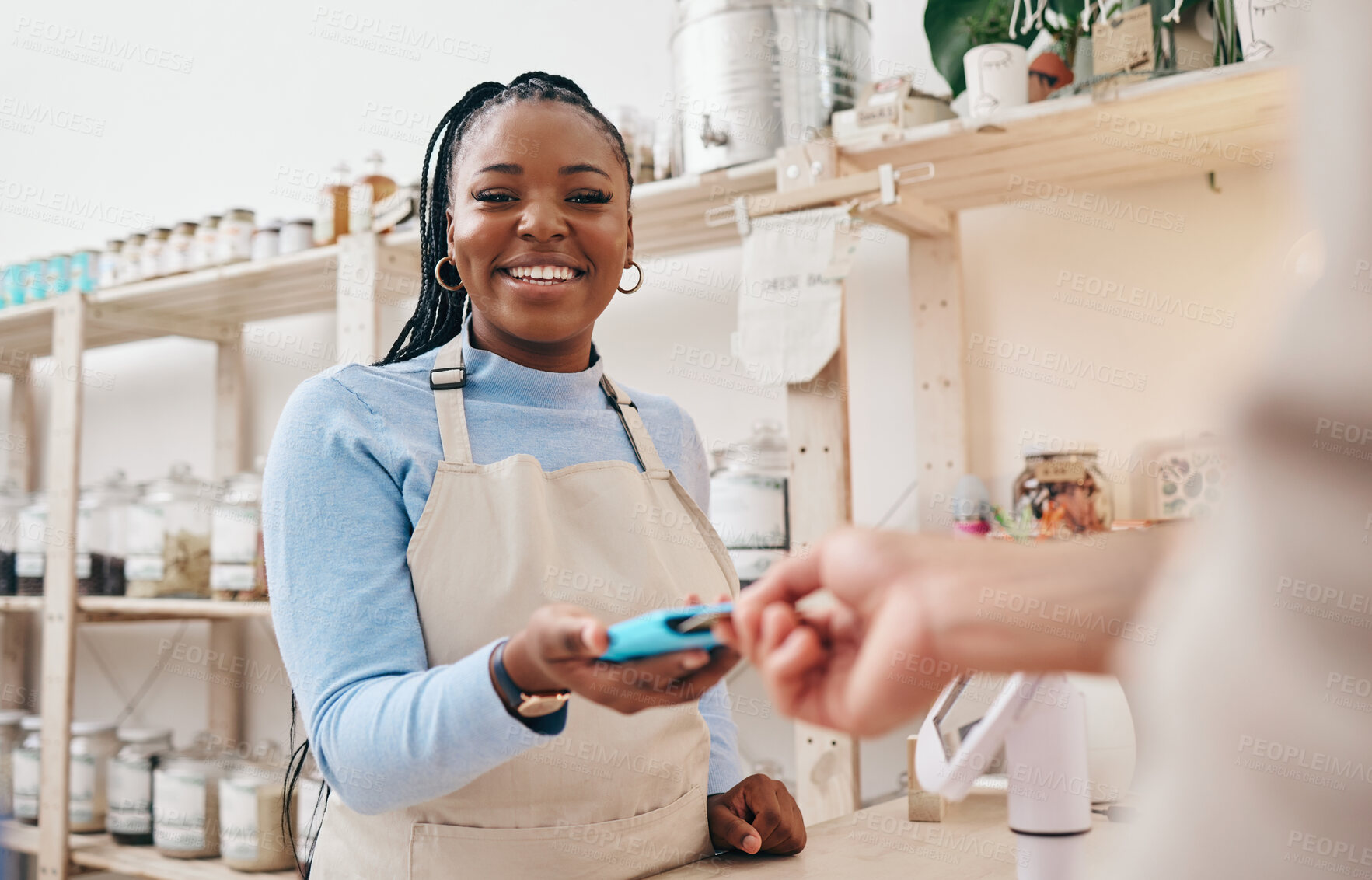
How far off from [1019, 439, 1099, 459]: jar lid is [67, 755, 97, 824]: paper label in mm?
1909

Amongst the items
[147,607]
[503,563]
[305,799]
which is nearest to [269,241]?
[147,607]

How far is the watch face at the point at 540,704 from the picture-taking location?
0.68 metres

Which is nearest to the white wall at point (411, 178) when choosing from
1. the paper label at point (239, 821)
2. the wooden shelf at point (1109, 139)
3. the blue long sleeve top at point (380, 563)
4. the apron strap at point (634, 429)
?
the wooden shelf at point (1109, 139)

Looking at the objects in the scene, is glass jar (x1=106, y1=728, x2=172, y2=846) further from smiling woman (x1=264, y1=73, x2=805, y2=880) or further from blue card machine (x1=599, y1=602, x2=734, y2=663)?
blue card machine (x1=599, y1=602, x2=734, y2=663)

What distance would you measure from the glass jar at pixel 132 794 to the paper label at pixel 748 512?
1350 mm

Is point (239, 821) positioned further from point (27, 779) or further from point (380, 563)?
point (380, 563)

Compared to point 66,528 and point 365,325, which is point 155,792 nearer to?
point 66,528

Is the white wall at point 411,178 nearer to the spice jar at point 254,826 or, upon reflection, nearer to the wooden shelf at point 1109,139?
the wooden shelf at point 1109,139

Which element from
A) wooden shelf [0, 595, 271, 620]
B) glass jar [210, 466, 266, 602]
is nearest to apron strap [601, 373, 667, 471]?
wooden shelf [0, 595, 271, 620]

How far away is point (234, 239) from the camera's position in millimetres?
2068

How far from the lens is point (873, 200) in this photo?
140 centimetres

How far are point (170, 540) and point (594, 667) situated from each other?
175 cm

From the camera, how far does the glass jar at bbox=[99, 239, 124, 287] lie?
89.1 inches

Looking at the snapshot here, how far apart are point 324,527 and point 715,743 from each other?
0.46 metres
